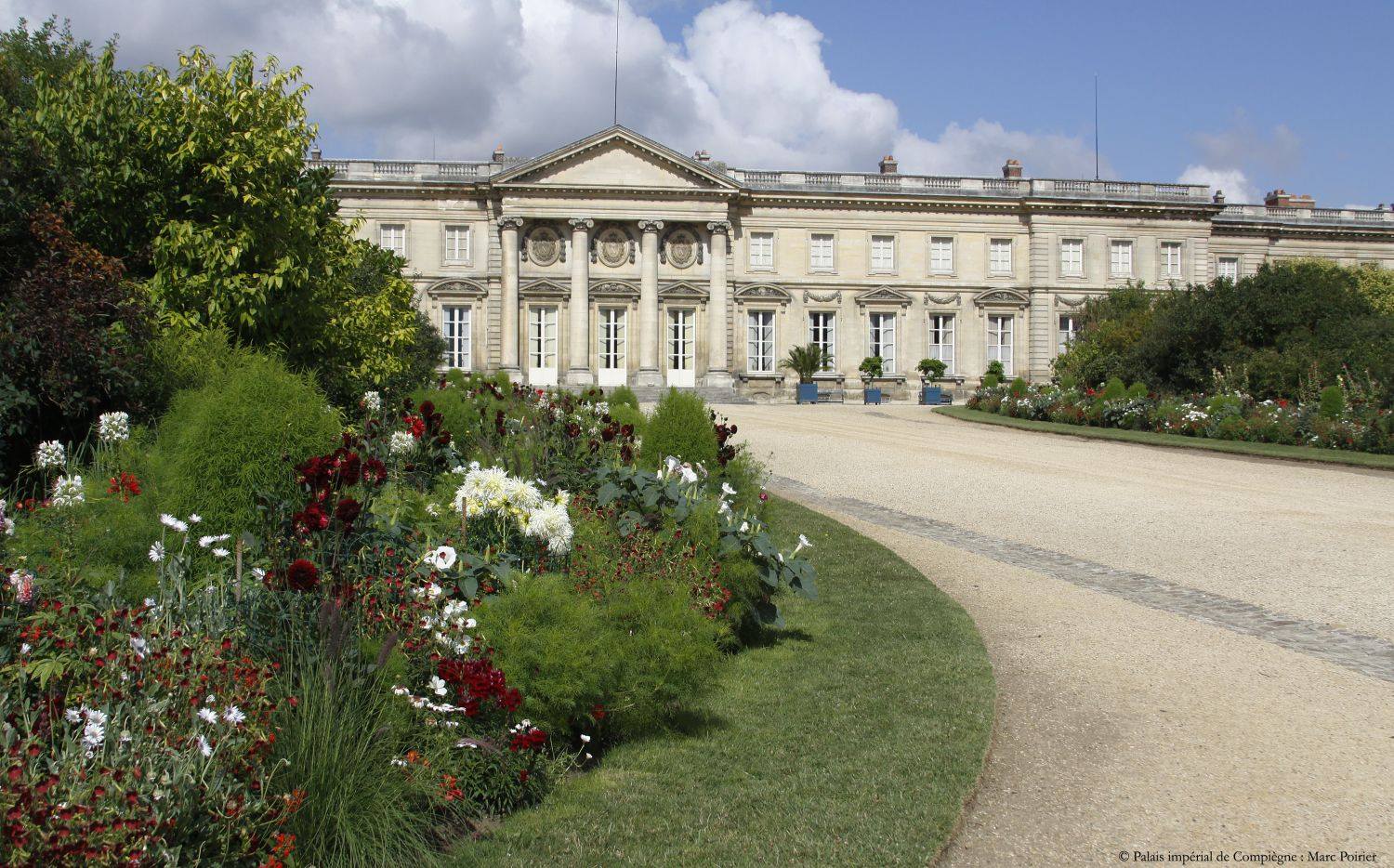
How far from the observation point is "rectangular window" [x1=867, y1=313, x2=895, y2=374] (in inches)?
1734

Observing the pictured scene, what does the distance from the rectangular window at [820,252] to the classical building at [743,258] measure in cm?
8

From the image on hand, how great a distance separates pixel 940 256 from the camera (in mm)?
44500

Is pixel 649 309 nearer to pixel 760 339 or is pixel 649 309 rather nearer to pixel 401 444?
pixel 760 339

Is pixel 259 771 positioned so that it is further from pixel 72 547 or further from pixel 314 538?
pixel 72 547

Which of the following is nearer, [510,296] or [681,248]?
[510,296]

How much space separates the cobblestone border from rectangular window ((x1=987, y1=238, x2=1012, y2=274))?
34.7 meters

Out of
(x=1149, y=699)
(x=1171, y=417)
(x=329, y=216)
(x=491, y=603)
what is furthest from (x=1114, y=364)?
(x=491, y=603)

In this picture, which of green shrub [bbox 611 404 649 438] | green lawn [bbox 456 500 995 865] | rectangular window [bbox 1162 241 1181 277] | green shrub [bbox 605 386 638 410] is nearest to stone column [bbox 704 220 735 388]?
rectangular window [bbox 1162 241 1181 277]

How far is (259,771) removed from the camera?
10.1 feet

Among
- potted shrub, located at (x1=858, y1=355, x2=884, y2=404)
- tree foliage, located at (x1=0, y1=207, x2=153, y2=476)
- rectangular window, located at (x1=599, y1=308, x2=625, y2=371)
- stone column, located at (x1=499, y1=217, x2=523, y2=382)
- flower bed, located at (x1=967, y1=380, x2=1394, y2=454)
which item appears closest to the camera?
tree foliage, located at (x1=0, y1=207, x2=153, y2=476)

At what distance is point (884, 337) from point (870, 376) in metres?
2.88

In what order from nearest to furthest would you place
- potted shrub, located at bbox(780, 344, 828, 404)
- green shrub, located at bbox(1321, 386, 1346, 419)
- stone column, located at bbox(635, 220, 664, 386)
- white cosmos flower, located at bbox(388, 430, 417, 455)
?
1. white cosmos flower, located at bbox(388, 430, 417, 455)
2. green shrub, located at bbox(1321, 386, 1346, 419)
3. potted shrub, located at bbox(780, 344, 828, 404)
4. stone column, located at bbox(635, 220, 664, 386)

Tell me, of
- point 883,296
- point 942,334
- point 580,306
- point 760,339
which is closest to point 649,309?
point 580,306

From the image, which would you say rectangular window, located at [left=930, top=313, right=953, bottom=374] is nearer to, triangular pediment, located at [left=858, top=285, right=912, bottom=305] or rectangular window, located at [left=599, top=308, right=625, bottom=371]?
triangular pediment, located at [left=858, top=285, right=912, bottom=305]
